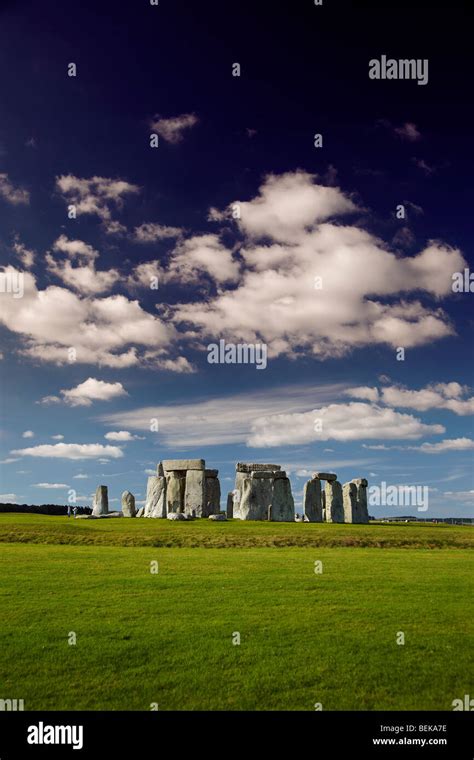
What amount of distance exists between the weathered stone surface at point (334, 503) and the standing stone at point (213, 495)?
8847mm

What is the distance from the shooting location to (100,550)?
2623cm

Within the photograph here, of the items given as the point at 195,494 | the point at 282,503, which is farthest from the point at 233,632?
the point at 195,494

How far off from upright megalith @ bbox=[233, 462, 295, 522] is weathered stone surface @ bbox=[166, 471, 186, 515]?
14.2 ft

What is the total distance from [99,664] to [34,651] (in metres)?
1.53

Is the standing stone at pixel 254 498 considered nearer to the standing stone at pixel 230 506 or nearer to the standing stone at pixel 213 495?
the standing stone at pixel 213 495

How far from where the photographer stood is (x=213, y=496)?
46125 mm

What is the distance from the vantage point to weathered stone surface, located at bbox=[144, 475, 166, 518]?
4359 cm

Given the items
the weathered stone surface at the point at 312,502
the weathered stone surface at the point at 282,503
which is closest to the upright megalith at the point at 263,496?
the weathered stone surface at the point at 282,503

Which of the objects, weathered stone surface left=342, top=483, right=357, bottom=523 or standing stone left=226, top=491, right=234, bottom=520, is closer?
weathered stone surface left=342, top=483, right=357, bottom=523

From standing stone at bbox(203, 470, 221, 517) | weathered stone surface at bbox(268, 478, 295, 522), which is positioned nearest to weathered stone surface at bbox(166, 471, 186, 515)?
standing stone at bbox(203, 470, 221, 517)

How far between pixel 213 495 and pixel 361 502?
12.5 metres

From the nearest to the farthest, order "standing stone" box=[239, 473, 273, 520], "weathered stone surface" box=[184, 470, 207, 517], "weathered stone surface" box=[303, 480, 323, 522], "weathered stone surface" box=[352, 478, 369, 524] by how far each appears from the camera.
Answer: "standing stone" box=[239, 473, 273, 520] → "weathered stone surface" box=[184, 470, 207, 517] → "weathered stone surface" box=[303, 480, 323, 522] → "weathered stone surface" box=[352, 478, 369, 524]

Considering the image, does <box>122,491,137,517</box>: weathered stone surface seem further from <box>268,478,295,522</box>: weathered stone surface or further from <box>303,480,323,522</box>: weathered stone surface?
<box>303,480,323,522</box>: weathered stone surface
